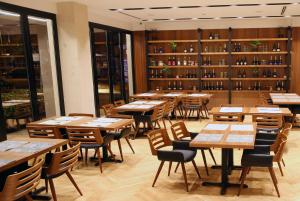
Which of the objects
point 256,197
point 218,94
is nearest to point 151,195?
point 256,197

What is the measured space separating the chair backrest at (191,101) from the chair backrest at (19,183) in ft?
19.9

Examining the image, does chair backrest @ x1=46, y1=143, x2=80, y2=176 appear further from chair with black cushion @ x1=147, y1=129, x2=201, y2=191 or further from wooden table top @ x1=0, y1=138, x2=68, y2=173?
chair with black cushion @ x1=147, y1=129, x2=201, y2=191

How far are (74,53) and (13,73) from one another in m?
1.33

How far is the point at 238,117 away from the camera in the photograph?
593 cm

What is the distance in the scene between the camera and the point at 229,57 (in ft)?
34.4

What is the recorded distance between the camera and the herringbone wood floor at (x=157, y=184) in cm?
411

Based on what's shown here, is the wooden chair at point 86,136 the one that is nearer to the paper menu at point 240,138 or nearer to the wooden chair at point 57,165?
the wooden chair at point 57,165

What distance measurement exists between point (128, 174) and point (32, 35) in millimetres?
3455

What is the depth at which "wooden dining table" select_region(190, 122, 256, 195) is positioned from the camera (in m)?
3.84

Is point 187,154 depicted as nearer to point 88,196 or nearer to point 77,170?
point 88,196

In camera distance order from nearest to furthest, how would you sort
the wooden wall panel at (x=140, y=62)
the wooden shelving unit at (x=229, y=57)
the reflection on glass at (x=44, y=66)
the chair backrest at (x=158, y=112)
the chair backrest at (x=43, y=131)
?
the chair backrest at (x=43, y=131) → the reflection on glass at (x=44, y=66) → the chair backrest at (x=158, y=112) → the wooden shelving unit at (x=229, y=57) → the wooden wall panel at (x=140, y=62)

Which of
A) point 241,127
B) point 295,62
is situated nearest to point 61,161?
point 241,127

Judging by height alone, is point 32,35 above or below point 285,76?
above

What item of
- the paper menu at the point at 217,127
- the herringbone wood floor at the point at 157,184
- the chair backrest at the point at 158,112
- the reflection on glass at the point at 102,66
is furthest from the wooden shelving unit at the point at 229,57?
the paper menu at the point at 217,127
